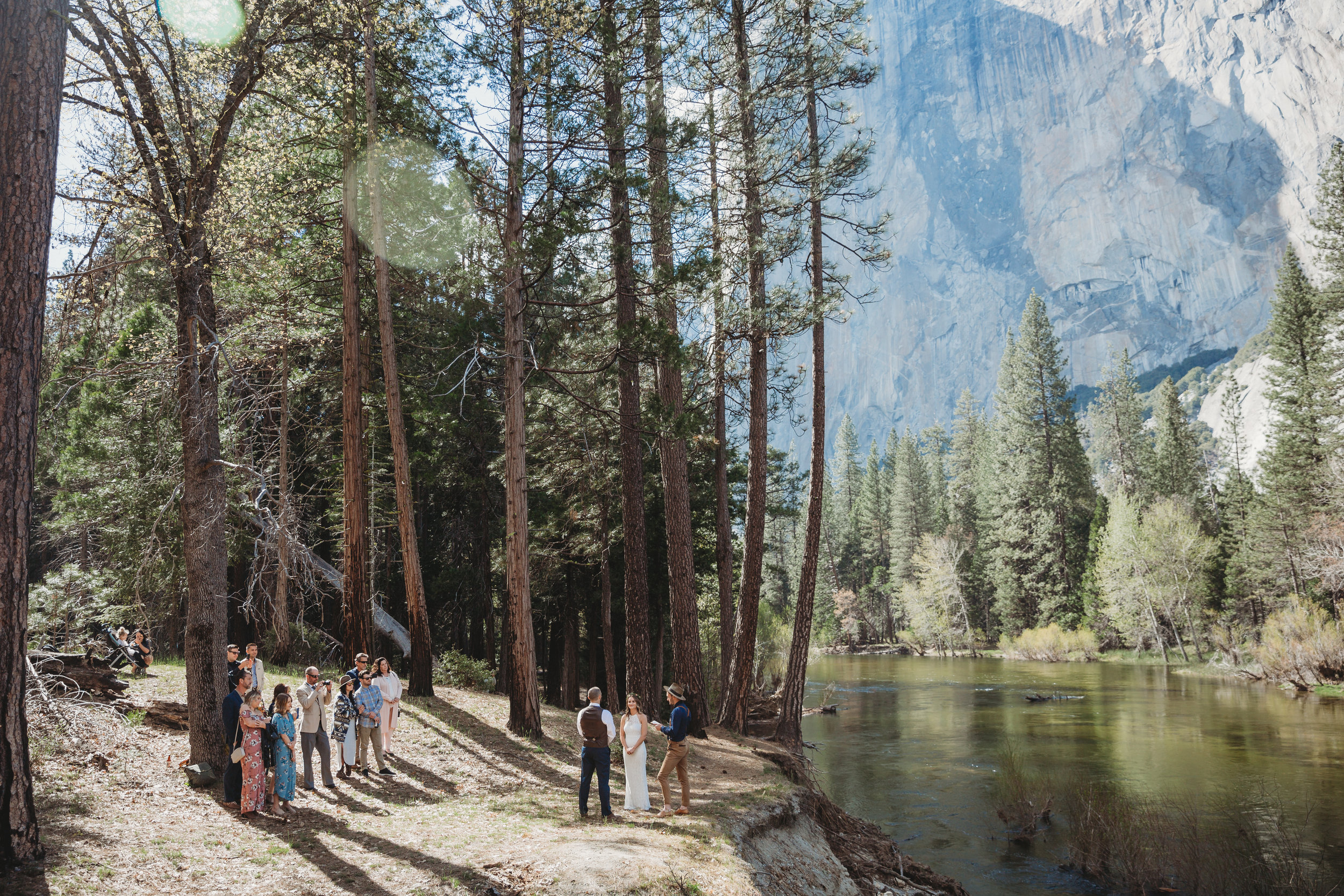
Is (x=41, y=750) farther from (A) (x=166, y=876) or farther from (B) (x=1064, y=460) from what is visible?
(B) (x=1064, y=460)

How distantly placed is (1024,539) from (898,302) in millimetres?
120518

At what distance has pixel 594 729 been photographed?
8398mm

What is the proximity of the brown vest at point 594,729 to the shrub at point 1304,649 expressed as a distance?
1188 inches

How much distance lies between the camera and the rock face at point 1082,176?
424 feet

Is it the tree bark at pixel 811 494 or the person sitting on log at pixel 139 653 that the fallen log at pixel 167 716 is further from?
the tree bark at pixel 811 494

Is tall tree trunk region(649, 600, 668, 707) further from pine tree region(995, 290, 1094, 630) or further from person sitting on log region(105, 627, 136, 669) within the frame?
pine tree region(995, 290, 1094, 630)

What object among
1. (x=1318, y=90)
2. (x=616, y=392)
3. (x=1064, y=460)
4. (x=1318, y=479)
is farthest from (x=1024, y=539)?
(x=1318, y=90)

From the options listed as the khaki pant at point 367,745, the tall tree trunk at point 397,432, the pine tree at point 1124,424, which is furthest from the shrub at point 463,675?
the pine tree at point 1124,424

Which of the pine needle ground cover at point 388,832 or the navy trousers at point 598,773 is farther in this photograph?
the navy trousers at point 598,773

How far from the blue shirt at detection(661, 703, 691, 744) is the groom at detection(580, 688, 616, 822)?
2.18 ft

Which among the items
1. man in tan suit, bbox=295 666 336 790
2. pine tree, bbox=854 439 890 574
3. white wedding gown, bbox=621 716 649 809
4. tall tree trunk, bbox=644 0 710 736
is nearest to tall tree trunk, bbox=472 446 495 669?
tall tree trunk, bbox=644 0 710 736

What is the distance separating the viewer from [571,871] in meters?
6.45

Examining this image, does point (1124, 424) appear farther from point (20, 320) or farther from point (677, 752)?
point (20, 320)

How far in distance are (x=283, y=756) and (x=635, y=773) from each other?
3.71 m
